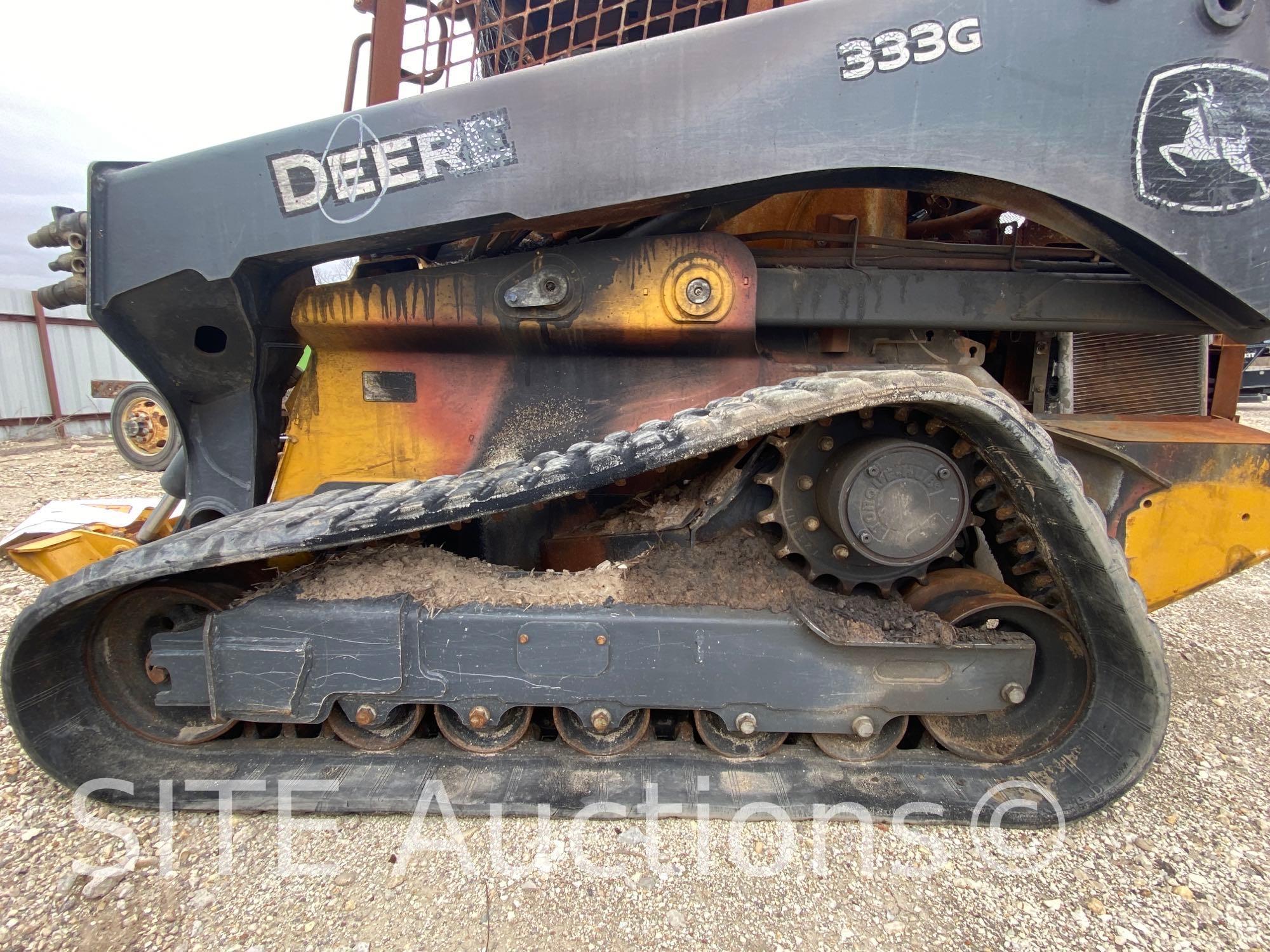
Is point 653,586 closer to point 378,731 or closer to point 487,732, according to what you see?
point 487,732

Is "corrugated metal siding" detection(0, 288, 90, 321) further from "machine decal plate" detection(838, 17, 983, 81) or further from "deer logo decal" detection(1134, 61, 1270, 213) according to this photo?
"deer logo decal" detection(1134, 61, 1270, 213)

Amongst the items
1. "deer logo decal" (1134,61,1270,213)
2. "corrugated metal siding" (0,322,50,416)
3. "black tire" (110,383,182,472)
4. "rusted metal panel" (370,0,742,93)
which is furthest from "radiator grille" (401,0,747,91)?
"corrugated metal siding" (0,322,50,416)

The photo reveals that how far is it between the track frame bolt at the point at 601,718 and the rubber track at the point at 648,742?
0.16 m

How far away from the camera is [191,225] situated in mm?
1490

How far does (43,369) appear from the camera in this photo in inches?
418

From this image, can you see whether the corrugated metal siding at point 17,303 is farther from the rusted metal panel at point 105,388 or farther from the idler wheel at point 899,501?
the idler wheel at point 899,501

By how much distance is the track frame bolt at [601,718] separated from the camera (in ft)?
4.90

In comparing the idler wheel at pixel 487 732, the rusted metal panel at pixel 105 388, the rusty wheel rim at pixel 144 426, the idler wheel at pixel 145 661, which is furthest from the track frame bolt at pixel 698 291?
the rusted metal panel at pixel 105 388

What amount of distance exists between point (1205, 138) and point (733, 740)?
1773mm

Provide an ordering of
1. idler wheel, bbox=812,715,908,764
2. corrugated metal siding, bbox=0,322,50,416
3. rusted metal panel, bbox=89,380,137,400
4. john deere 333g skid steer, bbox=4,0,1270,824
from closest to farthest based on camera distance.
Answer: john deere 333g skid steer, bbox=4,0,1270,824
idler wheel, bbox=812,715,908,764
rusted metal panel, bbox=89,380,137,400
corrugated metal siding, bbox=0,322,50,416

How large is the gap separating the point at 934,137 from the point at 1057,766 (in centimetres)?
154

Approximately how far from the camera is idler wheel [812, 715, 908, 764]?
1.60 m

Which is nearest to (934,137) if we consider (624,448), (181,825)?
(624,448)

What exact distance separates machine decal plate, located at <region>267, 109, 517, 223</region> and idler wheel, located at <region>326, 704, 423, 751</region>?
4.12 ft
